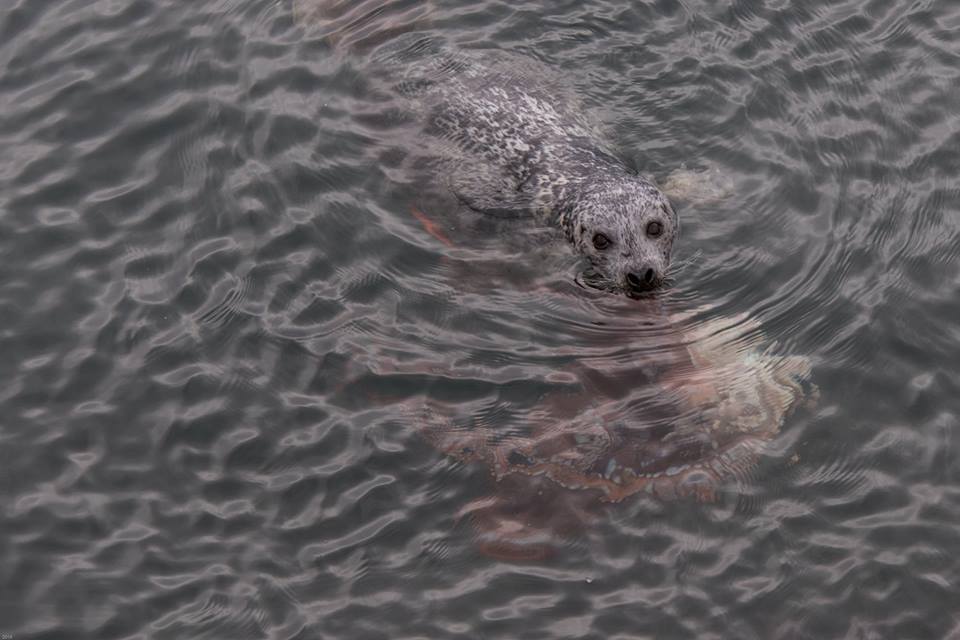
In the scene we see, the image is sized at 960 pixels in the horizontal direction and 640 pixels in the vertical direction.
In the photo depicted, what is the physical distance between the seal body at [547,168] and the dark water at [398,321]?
0.77 feet

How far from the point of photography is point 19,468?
25.1 ft

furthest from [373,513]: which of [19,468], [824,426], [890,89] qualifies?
[890,89]

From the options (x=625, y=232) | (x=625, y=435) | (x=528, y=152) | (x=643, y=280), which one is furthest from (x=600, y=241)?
(x=625, y=435)

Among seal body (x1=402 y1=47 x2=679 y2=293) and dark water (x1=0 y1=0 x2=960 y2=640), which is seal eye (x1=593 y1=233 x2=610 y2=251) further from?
dark water (x1=0 y1=0 x2=960 y2=640)

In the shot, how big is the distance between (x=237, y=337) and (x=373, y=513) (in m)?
1.76

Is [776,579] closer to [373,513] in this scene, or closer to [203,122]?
[373,513]

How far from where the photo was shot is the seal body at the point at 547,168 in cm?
909

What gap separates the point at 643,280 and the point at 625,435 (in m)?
1.44

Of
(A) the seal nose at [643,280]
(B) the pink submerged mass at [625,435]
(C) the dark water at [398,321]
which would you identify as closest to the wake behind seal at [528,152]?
(A) the seal nose at [643,280]

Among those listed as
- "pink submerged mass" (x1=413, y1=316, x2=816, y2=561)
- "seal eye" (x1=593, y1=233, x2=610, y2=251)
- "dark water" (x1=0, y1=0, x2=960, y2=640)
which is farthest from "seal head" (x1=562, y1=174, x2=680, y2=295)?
"pink submerged mass" (x1=413, y1=316, x2=816, y2=561)

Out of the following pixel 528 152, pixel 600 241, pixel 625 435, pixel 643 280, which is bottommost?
pixel 625 435

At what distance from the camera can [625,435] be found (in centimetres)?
779

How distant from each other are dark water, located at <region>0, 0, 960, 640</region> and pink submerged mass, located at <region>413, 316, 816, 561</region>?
13 cm

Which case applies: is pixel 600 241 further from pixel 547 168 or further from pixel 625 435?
pixel 625 435
